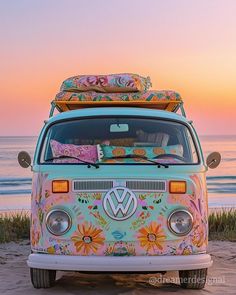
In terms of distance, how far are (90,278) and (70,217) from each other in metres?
1.52

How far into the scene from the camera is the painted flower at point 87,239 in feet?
21.3

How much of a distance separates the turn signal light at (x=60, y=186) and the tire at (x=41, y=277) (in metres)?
0.91

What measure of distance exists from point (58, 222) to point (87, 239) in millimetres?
342

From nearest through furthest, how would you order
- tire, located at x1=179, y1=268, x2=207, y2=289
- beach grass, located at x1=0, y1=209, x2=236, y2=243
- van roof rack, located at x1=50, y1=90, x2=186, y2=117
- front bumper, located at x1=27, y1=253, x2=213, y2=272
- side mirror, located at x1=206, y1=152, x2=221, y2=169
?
1. front bumper, located at x1=27, y1=253, x2=213, y2=272
2. tire, located at x1=179, y1=268, x2=207, y2=289
3. side mirror, located at x1=206, y1=152, x2=221, y2=169
4. van roof rack, located at x1=50, y1=90, x2=186, y2=117
5. beach grass, located at x1=0, y1=209, x2=236, y2=243

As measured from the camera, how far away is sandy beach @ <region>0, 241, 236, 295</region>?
7.03 metres

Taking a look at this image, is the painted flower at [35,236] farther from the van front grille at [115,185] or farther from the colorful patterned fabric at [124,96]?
the colorful patterned fabric at [124,96]

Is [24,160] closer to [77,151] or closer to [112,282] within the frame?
[77,151]

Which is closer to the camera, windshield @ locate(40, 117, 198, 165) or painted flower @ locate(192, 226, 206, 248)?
painted flower @ locate(192, 226, 206, 248)

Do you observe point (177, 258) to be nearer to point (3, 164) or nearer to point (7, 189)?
point (7, 189)

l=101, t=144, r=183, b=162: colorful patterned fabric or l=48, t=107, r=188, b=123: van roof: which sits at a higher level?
l=48, t=107, r=188, b=123: van roof

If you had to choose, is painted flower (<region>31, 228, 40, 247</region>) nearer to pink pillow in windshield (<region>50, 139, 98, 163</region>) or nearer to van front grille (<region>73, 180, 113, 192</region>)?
van front grille (<region>73, 180, 113, 192</region>)

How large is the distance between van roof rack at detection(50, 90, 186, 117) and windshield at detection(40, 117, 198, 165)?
1.77 feet

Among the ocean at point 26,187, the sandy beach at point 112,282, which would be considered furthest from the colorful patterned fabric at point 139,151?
the ocean at point 26,187

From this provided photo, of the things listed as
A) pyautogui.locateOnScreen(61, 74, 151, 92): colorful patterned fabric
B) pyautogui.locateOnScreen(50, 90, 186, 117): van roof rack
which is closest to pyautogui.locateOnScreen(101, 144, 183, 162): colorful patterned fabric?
pyautogui.locateOnScreen(50, 90, 186, 117): van roof rack
